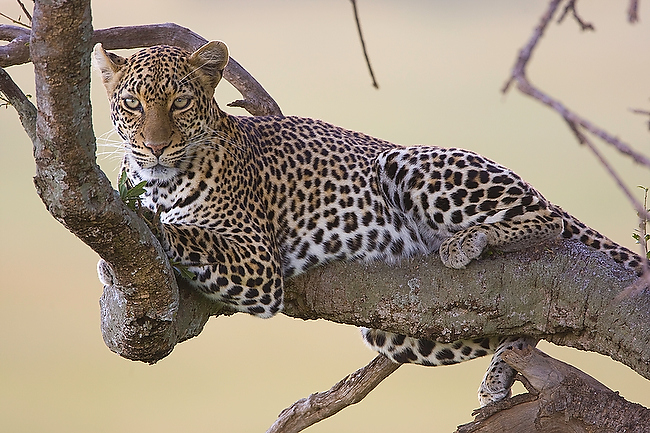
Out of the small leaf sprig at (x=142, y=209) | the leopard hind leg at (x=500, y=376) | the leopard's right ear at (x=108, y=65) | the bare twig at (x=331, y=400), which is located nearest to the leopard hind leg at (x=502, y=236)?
the leopard hind leg at (x=500, y=376)

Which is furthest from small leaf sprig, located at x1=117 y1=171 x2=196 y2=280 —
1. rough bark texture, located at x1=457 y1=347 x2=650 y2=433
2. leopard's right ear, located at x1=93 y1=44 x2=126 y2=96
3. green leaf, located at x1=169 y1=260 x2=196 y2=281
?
rough bark texture, located at x1=457 y1=347 x2=650 y2=433

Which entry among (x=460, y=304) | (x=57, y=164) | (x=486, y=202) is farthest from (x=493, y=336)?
(x=57, y=164)

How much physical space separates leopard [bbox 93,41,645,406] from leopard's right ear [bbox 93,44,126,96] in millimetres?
12

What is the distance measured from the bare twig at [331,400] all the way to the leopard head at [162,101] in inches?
90.8

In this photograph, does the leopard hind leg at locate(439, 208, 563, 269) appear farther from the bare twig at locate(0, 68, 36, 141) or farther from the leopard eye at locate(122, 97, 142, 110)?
the bare twig at locate(0, 68, 36, 141)

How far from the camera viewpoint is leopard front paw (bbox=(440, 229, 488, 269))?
14.8 feet

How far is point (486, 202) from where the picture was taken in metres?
4.80

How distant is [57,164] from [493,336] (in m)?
2.92

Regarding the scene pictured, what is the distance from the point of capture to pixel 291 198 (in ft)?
16.1

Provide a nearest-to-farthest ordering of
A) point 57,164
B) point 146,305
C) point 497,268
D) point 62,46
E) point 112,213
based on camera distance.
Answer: point 62,46 < point 57,164 < point 112,213 < point 146,305 < point 497,268

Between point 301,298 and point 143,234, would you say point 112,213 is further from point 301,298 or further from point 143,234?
point 301,298

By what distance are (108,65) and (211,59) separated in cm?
60

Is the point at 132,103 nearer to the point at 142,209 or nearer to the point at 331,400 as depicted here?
the point at 142,209

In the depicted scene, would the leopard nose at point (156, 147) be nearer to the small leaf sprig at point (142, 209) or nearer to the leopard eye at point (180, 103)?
the leopard eye at point (180, 103)
